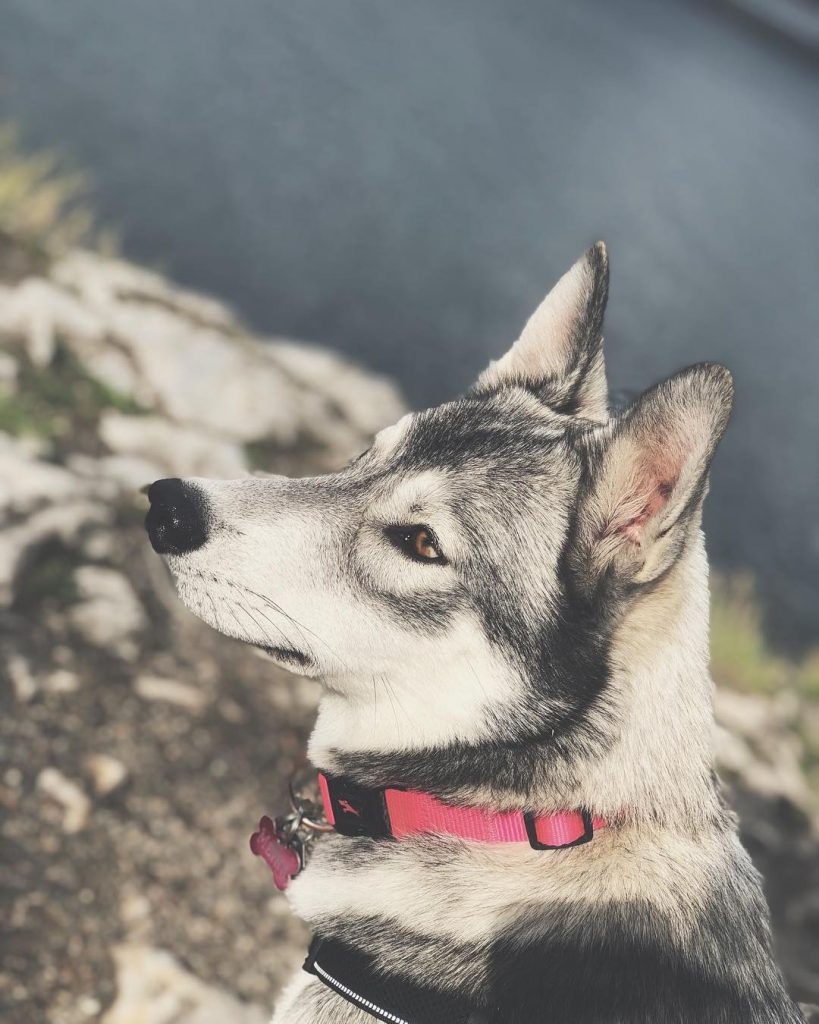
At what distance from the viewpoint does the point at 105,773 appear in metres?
4.17

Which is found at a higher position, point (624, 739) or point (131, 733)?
point (624, 739)

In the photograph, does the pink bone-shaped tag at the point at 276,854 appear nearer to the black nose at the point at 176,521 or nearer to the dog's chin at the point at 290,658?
the dog's chin at the point at 290,658

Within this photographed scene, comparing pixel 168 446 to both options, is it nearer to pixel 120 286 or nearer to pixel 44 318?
pixel 44 318

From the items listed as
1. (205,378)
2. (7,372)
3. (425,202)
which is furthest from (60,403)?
(425,202)

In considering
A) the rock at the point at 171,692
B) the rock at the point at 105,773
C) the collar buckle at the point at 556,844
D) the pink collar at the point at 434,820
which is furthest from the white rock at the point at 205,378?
the collar buckle at the point at 556,844

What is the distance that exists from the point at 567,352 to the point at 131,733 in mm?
2863

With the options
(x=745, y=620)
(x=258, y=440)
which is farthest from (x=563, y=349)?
(x=745, y=620)

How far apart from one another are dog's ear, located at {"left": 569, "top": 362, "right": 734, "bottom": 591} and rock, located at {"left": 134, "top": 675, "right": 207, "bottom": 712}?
2.88m

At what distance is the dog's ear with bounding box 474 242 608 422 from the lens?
2.92 meters

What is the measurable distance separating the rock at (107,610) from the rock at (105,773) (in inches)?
26.4

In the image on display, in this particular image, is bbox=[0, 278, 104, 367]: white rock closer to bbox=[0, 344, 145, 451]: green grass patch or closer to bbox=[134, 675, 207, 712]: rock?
bbox=[0, 344, 145, 451]: green grass patch

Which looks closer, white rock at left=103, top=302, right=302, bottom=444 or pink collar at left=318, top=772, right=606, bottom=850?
pink collar at left=318, top=772, right=606, bottom=850

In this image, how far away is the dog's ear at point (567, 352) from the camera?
292cm

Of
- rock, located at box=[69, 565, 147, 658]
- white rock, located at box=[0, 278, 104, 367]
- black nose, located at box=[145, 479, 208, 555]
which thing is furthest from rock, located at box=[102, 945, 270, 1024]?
white rock, located at box=[0, 278, 104, 367]
